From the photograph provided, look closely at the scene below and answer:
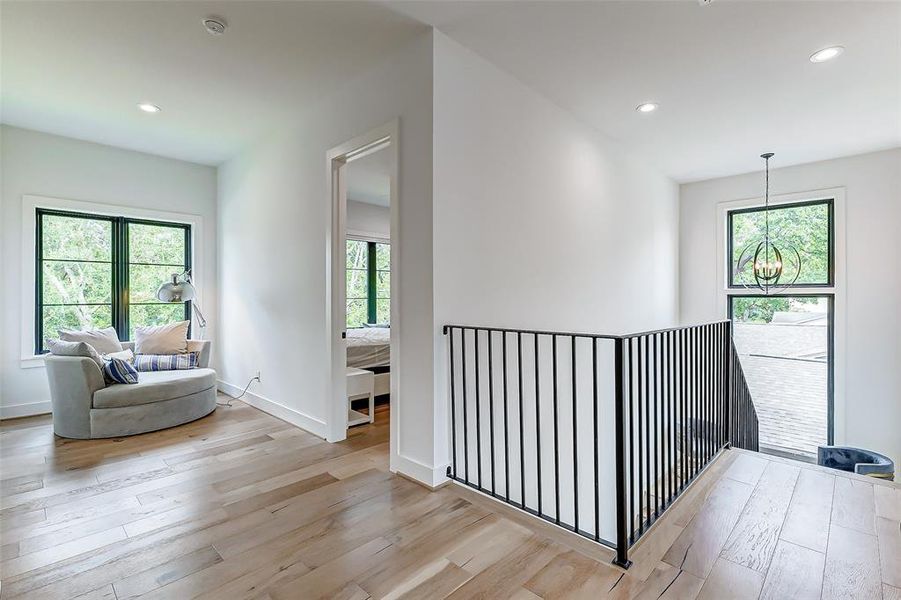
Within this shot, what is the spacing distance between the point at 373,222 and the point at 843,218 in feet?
19.5

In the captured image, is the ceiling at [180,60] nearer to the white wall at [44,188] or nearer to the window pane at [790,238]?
the white wall at [44,188]

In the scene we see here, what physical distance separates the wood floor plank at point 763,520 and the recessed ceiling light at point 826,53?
2.70 m

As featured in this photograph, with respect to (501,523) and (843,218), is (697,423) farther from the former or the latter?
(843,218)

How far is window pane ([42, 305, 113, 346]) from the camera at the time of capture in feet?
14.2

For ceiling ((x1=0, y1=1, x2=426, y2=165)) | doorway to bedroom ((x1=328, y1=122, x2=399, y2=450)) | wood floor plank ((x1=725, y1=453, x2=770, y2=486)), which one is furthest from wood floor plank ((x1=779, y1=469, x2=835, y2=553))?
ceiling ((x1=0, y1=1, x2=426, y2=165))

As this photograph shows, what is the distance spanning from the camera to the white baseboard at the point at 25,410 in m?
4.04

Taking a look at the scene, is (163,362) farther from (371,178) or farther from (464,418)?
(464,418)

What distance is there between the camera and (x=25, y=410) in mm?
4145

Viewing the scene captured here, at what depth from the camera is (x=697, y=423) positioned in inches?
115

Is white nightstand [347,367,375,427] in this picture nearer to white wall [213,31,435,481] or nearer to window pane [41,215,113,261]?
white wall [213,31,435,481]

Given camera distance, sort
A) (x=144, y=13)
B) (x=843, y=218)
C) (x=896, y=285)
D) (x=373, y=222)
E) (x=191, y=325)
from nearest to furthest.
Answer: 1. (x=144, y=13)
2. (x=896, y=285)
3. (x=843, y=218)
4. (x=191, y=325)
5. (x=373, y=222)

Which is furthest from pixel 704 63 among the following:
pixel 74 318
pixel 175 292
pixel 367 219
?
pixel 74 318

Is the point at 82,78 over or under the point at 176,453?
over

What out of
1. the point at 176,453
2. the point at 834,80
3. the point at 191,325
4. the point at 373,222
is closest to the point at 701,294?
the point at 834,80
